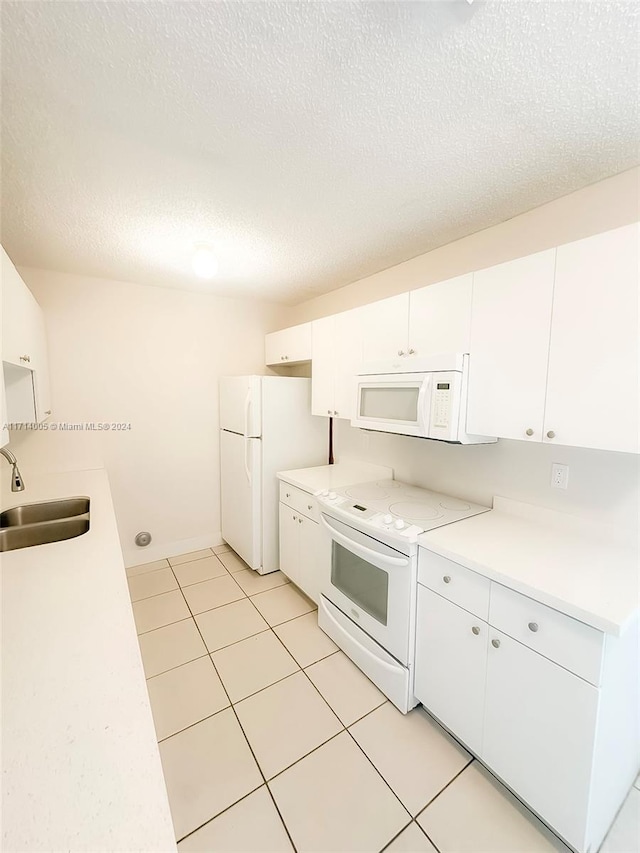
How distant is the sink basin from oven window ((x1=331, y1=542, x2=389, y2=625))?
1.53 m

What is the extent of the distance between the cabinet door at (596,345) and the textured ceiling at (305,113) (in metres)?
0.42

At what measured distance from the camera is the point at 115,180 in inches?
57.2

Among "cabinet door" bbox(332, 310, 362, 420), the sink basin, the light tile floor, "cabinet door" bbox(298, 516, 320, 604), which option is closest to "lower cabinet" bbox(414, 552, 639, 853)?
the light tile floor

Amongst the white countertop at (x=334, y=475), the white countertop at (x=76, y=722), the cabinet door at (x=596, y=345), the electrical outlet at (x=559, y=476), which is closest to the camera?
the white countertop at (x=76, y=722)

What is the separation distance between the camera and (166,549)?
314cm

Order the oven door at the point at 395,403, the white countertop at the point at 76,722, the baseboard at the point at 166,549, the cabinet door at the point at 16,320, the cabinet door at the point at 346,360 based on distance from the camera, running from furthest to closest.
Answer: the baseboard at the point at 166,549 < the cabinet door at the point at 346,360 < the oven door at the point at 395,403 < the cabinet door at the point at 16,320 < the white countertop at the point at 76,722

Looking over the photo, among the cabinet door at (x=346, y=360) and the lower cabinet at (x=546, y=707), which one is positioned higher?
the cabinet door at (x=346, y=360)

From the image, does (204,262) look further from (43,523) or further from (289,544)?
(289,544)

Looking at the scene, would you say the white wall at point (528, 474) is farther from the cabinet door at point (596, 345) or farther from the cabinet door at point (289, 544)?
the cabinet door at point (289, 544)

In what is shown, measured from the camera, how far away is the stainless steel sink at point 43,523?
1791 millimetres

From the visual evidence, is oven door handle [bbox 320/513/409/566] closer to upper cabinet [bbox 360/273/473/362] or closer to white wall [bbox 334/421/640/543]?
white wall [bbox 334/421/640/543]

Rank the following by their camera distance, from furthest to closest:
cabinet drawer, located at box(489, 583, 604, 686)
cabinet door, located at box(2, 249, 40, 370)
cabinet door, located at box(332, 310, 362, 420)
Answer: cabinet door, located at box(332, 310, 362, 420), cabinet door, located at box(2, 249, 40, 370), cabinet drawer, located at box(489, 583, 604, 686)

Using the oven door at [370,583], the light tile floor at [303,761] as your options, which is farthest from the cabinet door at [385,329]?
the light tile floor at [303,761]

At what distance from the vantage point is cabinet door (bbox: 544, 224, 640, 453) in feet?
3.78
